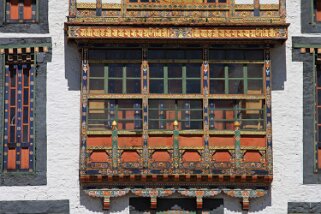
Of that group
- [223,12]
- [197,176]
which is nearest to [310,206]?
[197,176]

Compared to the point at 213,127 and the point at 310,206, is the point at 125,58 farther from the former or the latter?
the point at 310,206

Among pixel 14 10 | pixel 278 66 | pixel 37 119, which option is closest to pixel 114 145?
pixel 37 119

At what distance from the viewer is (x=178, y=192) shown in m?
25.2

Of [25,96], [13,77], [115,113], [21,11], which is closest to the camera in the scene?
[115,113]

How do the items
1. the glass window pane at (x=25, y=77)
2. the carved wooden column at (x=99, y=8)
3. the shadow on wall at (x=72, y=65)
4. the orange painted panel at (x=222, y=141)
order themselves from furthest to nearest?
the glass window pane at (x=25, y=77) → the shadow on wall at (x=72, y=65) → the carved wooden column at (x=99, y=8) → the orange painted panel at (x=222, y=141)

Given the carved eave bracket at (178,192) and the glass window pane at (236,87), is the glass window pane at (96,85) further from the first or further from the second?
the glass window pane at (236,87)

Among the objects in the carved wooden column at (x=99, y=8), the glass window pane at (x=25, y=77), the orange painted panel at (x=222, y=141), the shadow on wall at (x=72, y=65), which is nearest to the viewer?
the orange painted panel at (x=222, y=141)

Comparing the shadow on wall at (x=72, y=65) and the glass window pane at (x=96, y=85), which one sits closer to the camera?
the glass window pane at (x=96, y=85)

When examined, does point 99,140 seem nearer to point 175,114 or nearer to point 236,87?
point 175,114

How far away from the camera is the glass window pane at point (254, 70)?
84.1 ft

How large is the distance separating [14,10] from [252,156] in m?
6.84

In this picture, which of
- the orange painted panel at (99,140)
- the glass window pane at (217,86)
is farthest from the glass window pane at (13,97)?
the glass window pane at (217,86)

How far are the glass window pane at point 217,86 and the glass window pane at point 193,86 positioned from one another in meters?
0.32

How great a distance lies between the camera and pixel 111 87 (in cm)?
2548
